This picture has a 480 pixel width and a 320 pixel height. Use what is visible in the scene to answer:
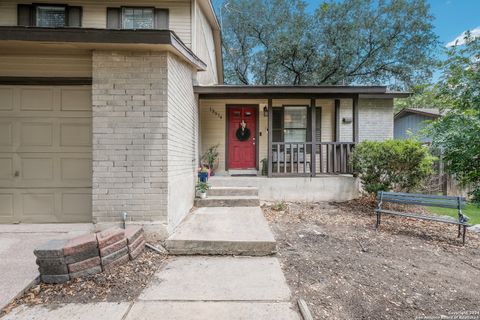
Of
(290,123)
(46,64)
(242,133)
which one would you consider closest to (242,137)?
(242,133)

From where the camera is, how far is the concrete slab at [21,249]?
2408mm

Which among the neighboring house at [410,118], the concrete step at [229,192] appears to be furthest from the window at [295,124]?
the neighboring house at [410,118]

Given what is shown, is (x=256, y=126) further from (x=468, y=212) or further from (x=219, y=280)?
(x=468, y=212)

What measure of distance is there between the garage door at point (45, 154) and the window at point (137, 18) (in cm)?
314

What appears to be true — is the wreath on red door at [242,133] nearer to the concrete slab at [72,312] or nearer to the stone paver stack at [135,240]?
the stone paver stack at [135,240]

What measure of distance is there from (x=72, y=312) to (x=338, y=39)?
672 inches

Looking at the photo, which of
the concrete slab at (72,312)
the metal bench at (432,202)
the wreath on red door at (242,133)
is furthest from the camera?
the wreath on red door at (242,133)

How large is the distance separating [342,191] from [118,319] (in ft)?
19.3

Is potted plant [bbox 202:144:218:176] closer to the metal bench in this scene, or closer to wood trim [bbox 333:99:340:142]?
wood trim [bbox 333:99:340:142]

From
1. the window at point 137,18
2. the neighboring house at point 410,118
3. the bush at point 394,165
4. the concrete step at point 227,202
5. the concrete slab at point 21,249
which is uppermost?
the window at point 137,18

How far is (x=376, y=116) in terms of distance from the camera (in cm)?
829

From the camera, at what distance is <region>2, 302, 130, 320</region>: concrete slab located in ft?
6.81

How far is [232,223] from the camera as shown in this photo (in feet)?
13.6

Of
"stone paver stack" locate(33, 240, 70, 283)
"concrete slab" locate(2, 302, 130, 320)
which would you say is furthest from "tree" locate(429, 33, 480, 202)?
"stone paver stack" locate(33, 240, 70, 283)
